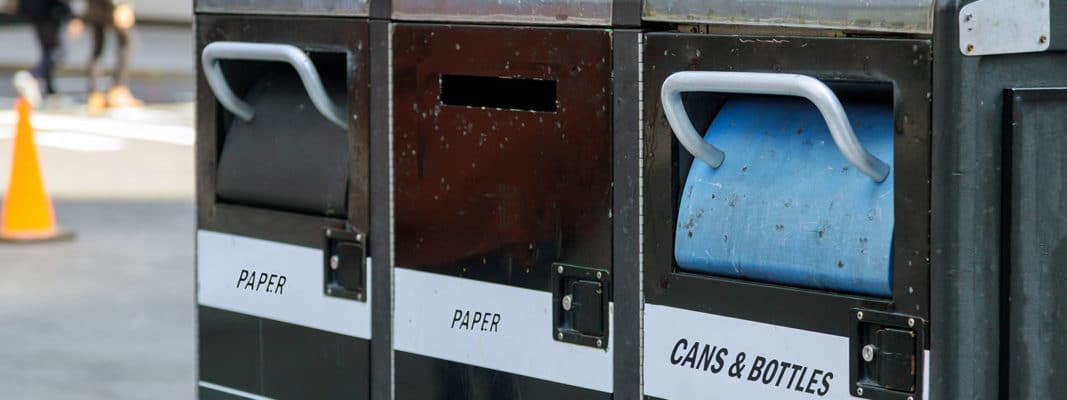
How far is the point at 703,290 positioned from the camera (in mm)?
3131

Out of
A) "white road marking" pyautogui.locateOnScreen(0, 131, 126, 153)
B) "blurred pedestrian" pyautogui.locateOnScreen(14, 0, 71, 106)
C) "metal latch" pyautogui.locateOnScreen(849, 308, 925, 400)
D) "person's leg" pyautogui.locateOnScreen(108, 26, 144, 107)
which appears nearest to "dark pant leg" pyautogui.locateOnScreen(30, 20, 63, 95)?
"blurred pedestrian" pyautogui.locateOnScreen(14, 0, 71, 106)

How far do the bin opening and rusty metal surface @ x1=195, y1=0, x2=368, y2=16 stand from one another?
0.09 m

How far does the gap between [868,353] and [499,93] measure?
94 cm

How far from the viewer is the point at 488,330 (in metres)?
3.53

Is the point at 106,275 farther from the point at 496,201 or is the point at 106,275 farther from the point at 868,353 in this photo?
the point at 868,353

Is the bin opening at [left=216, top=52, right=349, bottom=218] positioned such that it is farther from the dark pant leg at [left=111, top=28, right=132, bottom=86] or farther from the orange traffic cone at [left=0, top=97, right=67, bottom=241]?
the dark pant leg at [left=111, top=28, right=132, bottom=86]

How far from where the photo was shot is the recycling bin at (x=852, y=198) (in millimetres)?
2746

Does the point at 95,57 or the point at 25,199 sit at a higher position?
the point at 95,57

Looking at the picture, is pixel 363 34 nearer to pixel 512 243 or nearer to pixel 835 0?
pixel 512 243

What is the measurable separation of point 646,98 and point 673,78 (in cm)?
16

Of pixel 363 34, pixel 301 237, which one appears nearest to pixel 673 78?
pixel 363 34

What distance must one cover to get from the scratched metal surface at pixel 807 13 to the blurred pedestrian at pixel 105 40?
14.8m

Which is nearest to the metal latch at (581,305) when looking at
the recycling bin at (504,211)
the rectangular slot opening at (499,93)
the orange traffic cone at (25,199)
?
the recycling bin at (504,211)

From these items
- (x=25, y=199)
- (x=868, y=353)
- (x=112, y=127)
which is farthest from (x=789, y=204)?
(x=112, y=127)
